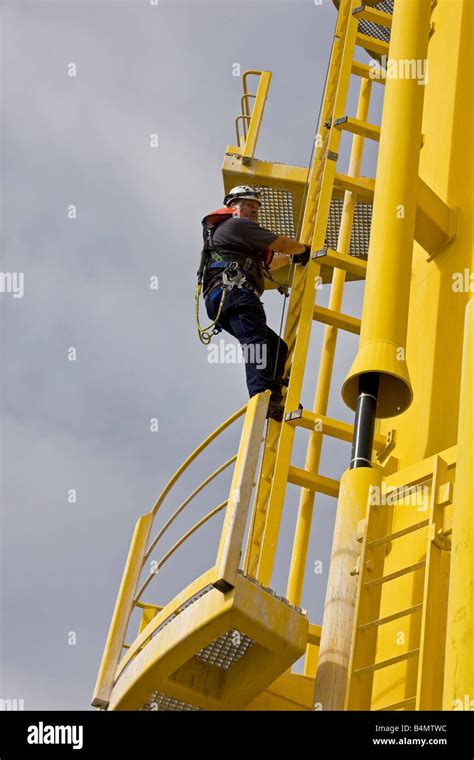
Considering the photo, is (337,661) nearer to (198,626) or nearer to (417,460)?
(198,626)

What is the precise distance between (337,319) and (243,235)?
117cm

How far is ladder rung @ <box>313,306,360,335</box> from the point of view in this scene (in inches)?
423

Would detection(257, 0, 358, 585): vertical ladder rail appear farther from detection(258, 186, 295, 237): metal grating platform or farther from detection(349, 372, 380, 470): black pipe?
detection(258, 186, 295, 237): metal grating platform

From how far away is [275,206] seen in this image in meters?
14.4

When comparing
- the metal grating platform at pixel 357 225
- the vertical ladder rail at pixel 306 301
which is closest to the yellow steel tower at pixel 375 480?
the vertical ladder rail at pixel 306 301

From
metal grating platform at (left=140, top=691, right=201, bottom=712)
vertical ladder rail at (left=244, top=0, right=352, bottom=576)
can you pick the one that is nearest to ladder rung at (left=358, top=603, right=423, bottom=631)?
metal grating platform at (left=140, top=691, right=201, bottom=712)

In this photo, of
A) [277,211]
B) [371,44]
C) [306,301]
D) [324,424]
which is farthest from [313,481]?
[277,211]

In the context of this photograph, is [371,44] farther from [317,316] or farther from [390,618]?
[390,618]

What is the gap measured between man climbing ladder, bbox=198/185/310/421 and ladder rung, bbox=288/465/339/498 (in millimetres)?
642

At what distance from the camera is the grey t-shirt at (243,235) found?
11273mm

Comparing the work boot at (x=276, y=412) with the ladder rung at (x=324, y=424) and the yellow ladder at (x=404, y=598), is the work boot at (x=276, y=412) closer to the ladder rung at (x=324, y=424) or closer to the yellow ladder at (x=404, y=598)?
the ladder rung at (x=324, y=424)

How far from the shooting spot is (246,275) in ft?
37.3

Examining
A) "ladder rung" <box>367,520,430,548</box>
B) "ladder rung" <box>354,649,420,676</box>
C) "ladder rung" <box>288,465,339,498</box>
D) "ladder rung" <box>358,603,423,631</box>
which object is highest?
"ladder rung" <box>288,465,339,498</box>

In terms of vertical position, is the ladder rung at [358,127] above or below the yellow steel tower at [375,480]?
above
